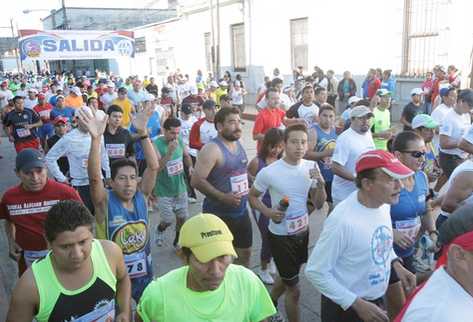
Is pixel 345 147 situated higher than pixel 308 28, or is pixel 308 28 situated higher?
pixel 308 28

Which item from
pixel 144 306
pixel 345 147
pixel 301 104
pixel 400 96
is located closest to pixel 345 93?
pixel 400 96

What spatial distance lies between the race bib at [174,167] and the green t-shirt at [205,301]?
3.68 meters

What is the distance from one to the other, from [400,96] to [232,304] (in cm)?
1479

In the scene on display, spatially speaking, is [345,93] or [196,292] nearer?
[196,292]

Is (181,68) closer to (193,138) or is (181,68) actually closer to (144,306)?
(193,138)

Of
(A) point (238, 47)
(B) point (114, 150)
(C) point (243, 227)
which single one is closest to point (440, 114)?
(C) point (243, 227)

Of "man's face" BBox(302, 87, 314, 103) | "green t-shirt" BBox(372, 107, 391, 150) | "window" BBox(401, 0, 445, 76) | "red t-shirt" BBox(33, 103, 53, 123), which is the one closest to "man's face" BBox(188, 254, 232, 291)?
"green t-shirt" BBox(372, 107, 391, 150)

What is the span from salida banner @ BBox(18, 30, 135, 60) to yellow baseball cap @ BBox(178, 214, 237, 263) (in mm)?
17032

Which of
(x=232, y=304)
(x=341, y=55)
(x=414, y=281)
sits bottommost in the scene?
(x=414, y=281)

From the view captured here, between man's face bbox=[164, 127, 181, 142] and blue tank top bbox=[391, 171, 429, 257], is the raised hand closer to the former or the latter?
man's face bbox=[164, 127, 181, 142]

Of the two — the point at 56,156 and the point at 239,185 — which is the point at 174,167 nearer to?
the point at 56,156

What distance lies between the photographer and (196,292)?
204cm

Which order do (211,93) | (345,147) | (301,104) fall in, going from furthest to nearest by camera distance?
(211,93) < (301,104) < (345,147)

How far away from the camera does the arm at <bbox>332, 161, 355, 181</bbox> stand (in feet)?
14.9
